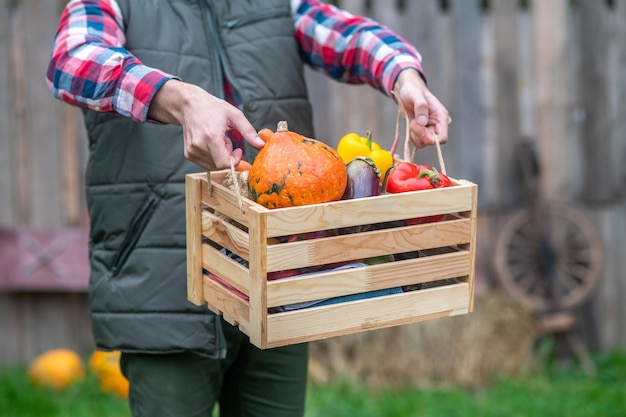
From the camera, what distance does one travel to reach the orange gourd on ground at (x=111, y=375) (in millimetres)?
3930

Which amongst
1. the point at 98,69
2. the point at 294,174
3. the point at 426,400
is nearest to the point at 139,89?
the point at 98,69

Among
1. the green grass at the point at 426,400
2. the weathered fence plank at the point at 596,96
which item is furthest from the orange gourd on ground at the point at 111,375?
the weathered fence plank at the point at 596,96

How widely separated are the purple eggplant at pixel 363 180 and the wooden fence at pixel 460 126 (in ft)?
7.96

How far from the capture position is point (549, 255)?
13.7 ft

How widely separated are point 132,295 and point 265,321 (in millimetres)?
521

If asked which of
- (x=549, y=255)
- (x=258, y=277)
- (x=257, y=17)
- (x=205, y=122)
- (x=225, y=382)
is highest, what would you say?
(x=257, y=17)

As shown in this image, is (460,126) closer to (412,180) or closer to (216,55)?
Answer: (216,55)

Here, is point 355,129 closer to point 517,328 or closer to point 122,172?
point 517,328

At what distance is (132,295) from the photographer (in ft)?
6.71

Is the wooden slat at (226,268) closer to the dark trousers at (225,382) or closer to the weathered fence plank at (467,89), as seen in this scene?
the dark trousers at (225,382)

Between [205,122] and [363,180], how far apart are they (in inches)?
12.2

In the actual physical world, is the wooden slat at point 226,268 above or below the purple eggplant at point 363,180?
below

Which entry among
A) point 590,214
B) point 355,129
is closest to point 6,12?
point 355,129

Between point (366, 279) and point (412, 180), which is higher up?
point (412, 180)
